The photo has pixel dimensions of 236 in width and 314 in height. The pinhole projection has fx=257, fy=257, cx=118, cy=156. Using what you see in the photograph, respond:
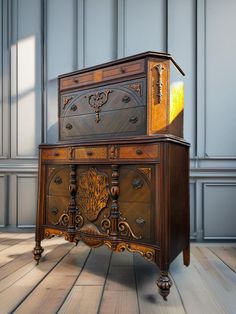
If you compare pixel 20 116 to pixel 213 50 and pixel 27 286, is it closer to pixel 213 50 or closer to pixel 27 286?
pixel 27 286

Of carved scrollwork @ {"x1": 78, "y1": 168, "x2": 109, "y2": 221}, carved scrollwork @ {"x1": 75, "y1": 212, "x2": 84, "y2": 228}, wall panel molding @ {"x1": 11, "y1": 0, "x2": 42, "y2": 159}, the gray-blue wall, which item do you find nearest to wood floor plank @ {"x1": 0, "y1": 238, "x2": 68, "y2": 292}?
carved scrollwork @ {"x1": 75, "y1": 212, "x2": 84, "y2": 228}

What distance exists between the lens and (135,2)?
9.06 ft

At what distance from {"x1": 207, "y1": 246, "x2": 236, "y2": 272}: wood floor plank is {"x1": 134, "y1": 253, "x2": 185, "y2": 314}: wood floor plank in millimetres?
628

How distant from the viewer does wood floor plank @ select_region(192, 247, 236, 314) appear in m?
1.48

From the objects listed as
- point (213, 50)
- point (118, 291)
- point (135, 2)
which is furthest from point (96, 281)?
point (135, 2)

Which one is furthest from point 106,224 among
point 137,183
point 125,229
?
point 137,183

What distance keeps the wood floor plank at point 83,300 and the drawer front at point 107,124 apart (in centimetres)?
103

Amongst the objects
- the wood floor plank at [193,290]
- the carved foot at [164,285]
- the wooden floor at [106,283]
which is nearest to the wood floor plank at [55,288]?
the wooden floor at [106,283]

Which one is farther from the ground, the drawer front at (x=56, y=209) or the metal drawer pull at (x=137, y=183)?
the metal drawer pull at (x=137, y=183)

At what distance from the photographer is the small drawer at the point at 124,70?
175cm

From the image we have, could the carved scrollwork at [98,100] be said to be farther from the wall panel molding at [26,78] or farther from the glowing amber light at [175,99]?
the wall panel molding at [26,78]

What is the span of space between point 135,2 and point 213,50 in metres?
0.98

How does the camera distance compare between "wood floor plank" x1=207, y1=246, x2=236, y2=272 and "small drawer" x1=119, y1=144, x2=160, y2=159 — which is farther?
"wood floor plank" x1=207, y1=246, x2=236, y2=272

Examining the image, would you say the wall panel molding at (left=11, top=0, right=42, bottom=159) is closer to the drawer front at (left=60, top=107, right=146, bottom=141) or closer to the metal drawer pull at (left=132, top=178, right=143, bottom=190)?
the drawer front at (left=60, top=107, right=146, bottom=141)
